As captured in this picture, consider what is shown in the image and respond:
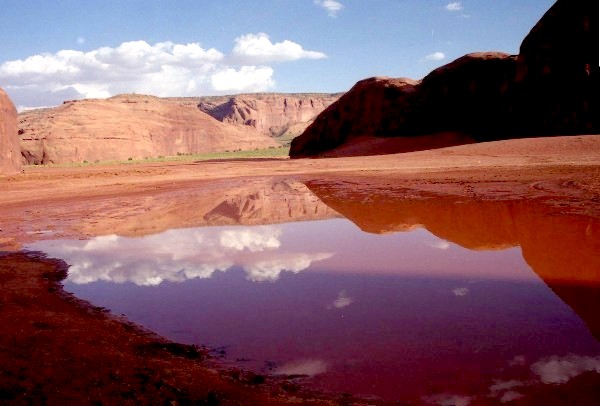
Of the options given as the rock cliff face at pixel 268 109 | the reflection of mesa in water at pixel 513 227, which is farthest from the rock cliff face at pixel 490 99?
the rock cliff face at pixel 268 109

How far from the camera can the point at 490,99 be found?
31453 millimetres

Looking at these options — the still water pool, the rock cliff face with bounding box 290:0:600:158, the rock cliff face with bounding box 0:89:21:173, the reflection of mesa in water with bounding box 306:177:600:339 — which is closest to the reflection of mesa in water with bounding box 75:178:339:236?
the reflection of mesa in water with bounding box 306:177:600:339

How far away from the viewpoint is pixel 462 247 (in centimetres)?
658

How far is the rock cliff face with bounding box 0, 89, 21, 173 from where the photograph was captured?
25.2 m

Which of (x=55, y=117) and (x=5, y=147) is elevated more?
(x=55, y=117)

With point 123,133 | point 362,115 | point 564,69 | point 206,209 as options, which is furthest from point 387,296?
point 123,133

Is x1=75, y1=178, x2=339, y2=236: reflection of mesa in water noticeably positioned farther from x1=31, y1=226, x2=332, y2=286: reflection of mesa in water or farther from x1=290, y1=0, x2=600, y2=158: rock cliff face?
x1=290, y1=0, x2=600, y2=158: rock cliff face

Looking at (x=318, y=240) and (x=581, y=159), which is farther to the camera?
(x=581, y=159)

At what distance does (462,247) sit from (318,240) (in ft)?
7.08

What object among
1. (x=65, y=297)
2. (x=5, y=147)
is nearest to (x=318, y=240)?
(x=65, y=297)

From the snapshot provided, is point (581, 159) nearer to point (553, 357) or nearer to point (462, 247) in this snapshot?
point (462, 247)

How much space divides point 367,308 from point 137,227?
6215 mm

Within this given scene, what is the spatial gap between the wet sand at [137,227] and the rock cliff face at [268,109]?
87.7 metres

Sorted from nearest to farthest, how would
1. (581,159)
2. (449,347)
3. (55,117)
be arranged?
1. (449,347)
2. (581,159)
3. (55,117)
